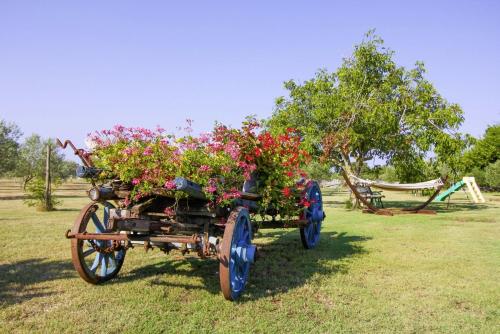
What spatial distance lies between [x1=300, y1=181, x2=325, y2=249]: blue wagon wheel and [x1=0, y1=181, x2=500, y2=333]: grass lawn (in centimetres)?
30

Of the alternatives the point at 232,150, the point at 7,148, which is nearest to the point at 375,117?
the point at 232,150

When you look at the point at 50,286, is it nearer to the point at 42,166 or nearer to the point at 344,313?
the point at 344,313

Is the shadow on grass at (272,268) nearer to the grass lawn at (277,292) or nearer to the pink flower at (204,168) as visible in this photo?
the grass lawn at (277,292)

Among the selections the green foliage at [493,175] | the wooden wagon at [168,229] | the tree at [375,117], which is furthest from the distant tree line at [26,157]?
the green foliage at [493,175]

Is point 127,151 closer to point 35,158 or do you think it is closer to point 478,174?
point 35,158

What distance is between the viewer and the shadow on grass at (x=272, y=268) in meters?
5.47

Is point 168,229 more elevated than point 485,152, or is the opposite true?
point 485,152

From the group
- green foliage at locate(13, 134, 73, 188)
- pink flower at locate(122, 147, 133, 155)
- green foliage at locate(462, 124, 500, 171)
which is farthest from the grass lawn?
green foliage at locate(462, 124, 500, 171)

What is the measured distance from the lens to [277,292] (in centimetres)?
520

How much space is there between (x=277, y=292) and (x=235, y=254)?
3.05ft

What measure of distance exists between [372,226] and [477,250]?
4.22m

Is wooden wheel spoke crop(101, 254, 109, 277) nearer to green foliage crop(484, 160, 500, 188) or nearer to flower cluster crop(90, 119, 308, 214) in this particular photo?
flower cluster crop(90, 119, 308, 214)

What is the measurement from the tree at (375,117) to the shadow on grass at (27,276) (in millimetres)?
12943

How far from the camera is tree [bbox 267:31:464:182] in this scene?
18000 millimetres
